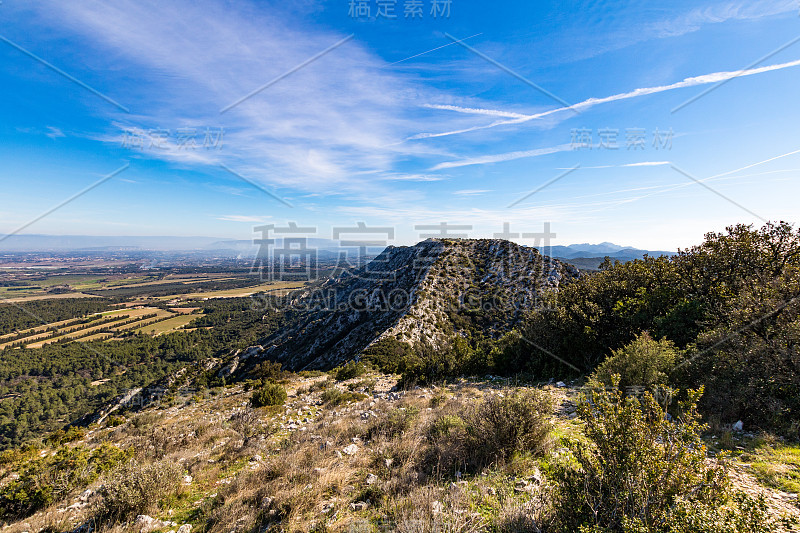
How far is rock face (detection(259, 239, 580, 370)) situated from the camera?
4075cm

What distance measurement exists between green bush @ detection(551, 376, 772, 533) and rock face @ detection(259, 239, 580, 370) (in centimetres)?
3295

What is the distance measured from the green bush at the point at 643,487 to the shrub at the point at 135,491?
21.2ft

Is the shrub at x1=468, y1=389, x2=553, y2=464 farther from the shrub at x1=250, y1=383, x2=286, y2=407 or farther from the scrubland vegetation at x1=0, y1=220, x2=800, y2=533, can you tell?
the shrub at x1=250, y1=383, x2=286, y2=407

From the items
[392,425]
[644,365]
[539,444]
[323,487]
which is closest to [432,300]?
[644,365]

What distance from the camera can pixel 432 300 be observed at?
45.8 meters

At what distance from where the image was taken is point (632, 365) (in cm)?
847

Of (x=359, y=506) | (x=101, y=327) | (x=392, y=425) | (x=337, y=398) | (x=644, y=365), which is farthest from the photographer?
(x=101, y=327)

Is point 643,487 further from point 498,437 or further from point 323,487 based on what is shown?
point 323,487

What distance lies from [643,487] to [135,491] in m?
7.36

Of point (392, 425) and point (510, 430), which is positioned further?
point (392, 425)

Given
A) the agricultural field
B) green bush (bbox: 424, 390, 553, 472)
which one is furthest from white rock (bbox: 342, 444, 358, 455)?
the agricultural field

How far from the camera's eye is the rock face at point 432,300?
40750 millimetres

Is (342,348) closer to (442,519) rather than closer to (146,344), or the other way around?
(442,519)

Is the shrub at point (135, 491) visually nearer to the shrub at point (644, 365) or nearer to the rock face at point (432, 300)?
the shrub at point (644, 365)
